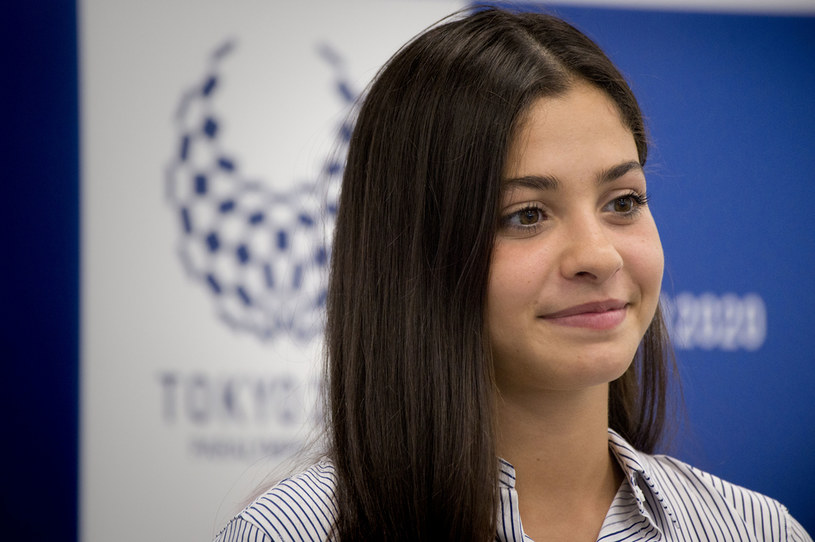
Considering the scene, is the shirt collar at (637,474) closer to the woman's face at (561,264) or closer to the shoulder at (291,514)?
the woman's face at (561,264)

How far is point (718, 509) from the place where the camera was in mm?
1239

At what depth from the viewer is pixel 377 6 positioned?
2.50m

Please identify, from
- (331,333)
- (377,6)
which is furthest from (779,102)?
(331,333)

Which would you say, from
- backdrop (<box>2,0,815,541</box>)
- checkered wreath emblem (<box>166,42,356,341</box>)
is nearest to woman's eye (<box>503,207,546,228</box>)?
backdrop (<box>2,0,815,541</box>)

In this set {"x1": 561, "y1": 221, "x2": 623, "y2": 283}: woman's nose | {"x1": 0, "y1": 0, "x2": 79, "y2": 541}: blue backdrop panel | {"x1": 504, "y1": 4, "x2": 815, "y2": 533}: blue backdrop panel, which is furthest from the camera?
{"x1": 504, "y1": 4, "x2": 815, "y2": 533}: blue backdrop panel

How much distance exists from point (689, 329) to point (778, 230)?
1.32ft

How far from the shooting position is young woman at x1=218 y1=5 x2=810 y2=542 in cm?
108

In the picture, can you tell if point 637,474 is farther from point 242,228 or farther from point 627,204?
point 242,228

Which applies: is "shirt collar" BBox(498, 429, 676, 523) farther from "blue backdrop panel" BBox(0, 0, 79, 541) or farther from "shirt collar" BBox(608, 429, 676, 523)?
"blue backdrop panel" BBox(0, 0, 79, 541)

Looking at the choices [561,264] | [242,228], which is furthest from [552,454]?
[242,228]

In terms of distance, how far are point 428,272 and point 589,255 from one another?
0.21 metres

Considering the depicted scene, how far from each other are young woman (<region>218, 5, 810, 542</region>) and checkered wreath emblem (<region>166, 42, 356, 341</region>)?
4.07 ft

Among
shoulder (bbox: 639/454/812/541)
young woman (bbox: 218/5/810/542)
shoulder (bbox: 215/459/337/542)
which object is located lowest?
shoulder (bbox: 639/454/812/541)

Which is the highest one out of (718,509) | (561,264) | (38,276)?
(561,264)
